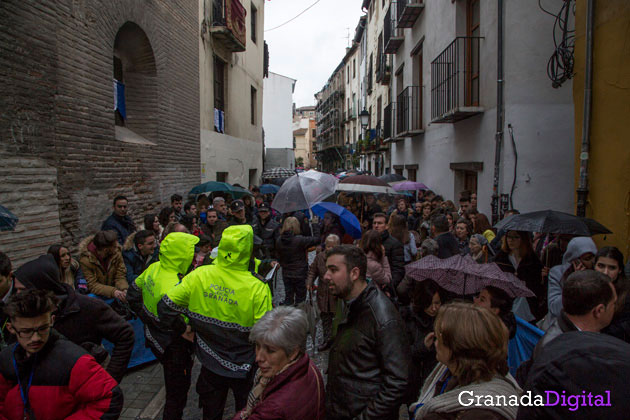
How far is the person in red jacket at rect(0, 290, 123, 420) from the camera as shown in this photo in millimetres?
2166

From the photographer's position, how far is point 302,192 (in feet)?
22.1

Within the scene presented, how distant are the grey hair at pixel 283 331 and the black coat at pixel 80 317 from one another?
1.34m

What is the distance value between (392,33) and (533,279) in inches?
577

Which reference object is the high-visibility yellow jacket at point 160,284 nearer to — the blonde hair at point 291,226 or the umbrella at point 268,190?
the blonde hair at point 291,226

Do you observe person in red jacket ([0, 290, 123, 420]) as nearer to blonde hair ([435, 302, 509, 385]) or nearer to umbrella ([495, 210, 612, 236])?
blonde hair ([435, 302, 509, 385])

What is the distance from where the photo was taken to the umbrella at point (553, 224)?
405 centimetres

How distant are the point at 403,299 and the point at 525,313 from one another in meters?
1.37

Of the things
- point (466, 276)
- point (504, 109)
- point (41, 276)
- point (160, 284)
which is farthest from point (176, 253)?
point (504, 109)

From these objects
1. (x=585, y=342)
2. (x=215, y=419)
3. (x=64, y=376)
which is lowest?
(x=215, y=419)

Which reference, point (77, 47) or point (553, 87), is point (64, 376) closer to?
point (77, 47)

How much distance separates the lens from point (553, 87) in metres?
7.07

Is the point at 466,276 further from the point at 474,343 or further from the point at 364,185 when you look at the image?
the point at 364,185

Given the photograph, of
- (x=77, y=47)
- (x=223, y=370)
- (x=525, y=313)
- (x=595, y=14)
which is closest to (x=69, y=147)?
(x=77, y=47)

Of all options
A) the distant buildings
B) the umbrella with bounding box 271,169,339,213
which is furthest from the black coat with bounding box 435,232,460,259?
the distant buildings
